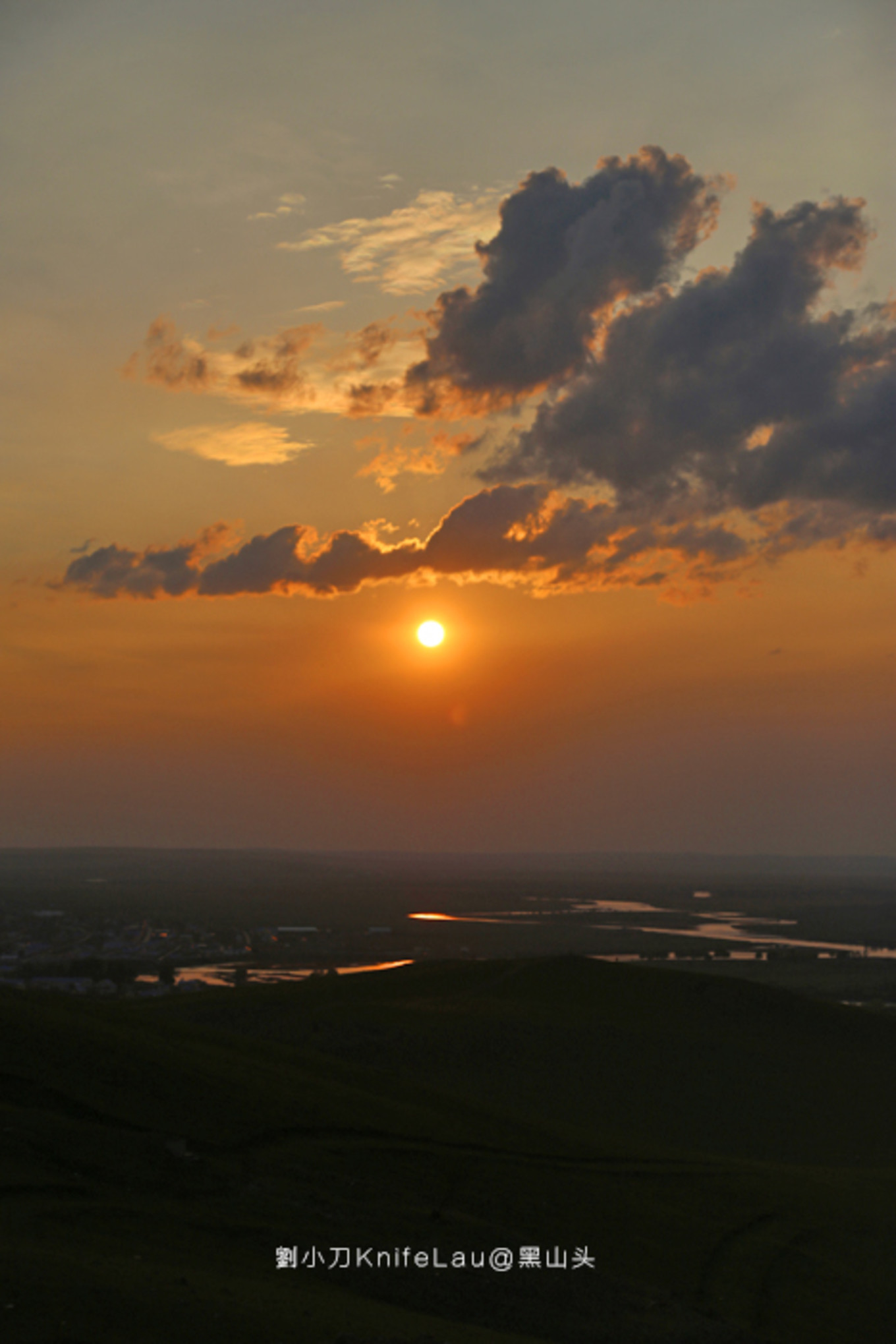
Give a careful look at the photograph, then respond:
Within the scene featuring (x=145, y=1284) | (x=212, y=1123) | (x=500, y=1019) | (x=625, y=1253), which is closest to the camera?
(x=145, y=1284)

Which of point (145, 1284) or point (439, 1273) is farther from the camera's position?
point (439, 1273)

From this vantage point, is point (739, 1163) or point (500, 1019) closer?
point (739, 1163)

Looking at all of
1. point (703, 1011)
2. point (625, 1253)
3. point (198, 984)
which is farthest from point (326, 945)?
point (625, 1253)

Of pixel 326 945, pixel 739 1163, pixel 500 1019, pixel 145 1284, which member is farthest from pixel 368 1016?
pixel 326 945

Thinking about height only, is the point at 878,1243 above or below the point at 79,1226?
below

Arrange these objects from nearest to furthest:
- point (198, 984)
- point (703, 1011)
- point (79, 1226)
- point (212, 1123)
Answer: point (79, 1226), point (212, 1123), point (703, 1011), point (198, 984)

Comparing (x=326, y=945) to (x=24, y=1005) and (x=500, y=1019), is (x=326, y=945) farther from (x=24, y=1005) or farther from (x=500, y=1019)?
(x=24, y=1005)

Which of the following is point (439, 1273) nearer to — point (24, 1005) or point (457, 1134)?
point (457, 1134)
